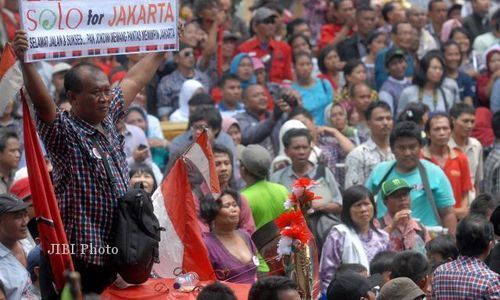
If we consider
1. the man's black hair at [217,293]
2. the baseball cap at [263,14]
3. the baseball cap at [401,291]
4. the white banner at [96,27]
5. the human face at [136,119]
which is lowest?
the baseball cap at [401,291]

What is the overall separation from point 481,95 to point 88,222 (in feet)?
34.0

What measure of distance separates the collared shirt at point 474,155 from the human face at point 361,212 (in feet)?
10.2

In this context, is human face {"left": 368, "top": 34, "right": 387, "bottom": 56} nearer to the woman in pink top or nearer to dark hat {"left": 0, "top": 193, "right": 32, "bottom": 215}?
the woman in pink top

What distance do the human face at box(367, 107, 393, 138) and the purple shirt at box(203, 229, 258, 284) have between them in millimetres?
3834

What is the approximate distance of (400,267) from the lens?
32.4ft

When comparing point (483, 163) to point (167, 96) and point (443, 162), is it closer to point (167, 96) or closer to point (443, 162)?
point (443, 162)

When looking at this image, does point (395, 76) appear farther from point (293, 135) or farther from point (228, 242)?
point (228, 242)

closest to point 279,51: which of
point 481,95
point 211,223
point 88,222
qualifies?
point 481,95

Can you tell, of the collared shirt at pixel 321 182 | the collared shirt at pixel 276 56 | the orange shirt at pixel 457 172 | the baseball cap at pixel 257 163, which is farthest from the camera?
the collared shirt at pixel 276 56

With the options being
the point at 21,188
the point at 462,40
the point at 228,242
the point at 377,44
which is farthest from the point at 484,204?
the point at 462,40

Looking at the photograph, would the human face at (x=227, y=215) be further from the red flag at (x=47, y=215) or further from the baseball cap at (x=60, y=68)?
the baseball cap at (x=60, y=68)

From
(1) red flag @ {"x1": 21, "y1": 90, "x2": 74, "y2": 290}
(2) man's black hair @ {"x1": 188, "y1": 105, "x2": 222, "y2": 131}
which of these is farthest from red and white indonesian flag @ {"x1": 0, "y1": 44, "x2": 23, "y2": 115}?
(2) man's black hair @ {"x1": 188, "y1": 105, "x2": 222, "y2": 131}

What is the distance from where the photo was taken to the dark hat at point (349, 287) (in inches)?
347

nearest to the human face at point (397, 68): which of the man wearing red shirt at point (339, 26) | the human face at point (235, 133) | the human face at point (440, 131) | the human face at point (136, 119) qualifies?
the man wearing red shirt at point (339, 26)
